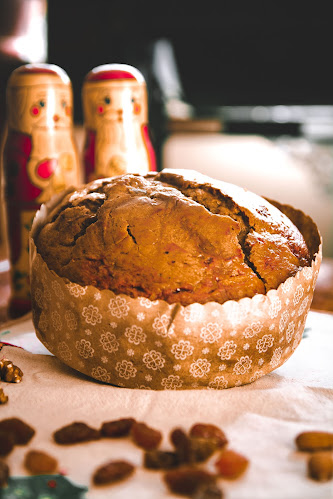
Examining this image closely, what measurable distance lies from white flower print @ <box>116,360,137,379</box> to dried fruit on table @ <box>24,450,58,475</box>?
8.1 inches

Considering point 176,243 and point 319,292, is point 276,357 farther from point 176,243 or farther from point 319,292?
point 319,292

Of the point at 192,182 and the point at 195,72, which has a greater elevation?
the point at 195,72

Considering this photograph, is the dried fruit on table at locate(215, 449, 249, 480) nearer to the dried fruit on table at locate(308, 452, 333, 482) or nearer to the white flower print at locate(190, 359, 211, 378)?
the dried fruit on table at locate(308, 452, 333, 482)

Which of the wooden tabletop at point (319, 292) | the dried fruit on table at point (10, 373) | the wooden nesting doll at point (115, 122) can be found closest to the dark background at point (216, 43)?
the wooden tabletop at point (319, 292)

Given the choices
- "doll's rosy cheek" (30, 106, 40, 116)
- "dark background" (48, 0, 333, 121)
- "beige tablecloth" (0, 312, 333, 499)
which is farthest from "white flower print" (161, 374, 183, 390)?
"dark background" (48, 0, 333, 121)

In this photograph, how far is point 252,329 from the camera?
2.78ft

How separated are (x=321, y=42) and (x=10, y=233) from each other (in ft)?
7.40

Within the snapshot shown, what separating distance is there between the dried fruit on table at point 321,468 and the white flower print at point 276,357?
0.86 feet

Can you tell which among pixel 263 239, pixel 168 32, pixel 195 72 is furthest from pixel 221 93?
pixel 263 239

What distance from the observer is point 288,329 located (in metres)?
0.91

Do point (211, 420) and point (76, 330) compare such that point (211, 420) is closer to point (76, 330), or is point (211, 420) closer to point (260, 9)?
point (76, 330)

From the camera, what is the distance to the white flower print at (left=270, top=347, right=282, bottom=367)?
0.91m

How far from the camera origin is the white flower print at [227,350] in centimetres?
84

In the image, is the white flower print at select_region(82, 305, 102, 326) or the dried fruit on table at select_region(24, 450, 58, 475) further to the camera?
the white flower print at select_region(82, 305, 102, 326)
